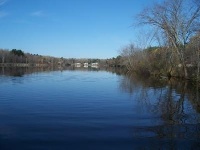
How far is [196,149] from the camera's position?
958 cm

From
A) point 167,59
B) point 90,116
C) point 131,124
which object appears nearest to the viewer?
point 131,124

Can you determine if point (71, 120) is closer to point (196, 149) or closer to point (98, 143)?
point (98, 143)

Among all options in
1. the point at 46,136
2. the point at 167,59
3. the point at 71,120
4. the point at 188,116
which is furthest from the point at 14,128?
the point at 167,59

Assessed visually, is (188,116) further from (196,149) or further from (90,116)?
(196,149)

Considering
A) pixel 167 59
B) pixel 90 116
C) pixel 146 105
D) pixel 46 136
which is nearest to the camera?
pixel 46 136

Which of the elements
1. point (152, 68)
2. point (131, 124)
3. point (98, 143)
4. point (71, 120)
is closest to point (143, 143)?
point (98, 143)

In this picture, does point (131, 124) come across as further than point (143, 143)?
Yes

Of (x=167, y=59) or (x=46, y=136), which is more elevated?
(x=167, y=59)

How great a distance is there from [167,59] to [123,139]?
150 feet

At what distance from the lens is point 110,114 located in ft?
52.8

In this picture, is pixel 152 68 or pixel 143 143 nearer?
pixel 143 143

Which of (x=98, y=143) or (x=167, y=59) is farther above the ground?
(x=167, y=59)

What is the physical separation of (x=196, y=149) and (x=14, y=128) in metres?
7.24

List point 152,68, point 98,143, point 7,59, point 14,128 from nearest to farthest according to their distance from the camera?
1. point 98,143
2. point 14,128
3. point 152,68
4. point 7,59
